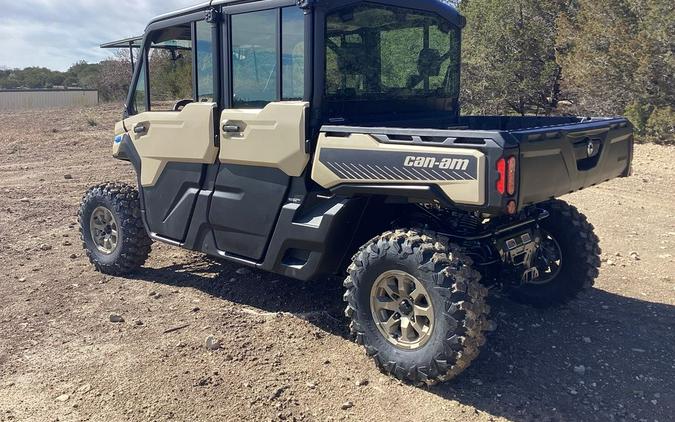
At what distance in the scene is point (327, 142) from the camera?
414 cm

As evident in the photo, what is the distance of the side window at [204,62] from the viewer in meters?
4.95

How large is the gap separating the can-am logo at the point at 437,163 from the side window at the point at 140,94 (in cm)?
292

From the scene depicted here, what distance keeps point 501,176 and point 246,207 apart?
208cm

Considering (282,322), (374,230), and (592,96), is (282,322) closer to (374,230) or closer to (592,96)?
(374,230)

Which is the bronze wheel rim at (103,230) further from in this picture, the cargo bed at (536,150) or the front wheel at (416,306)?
the front wheel at (416,306)

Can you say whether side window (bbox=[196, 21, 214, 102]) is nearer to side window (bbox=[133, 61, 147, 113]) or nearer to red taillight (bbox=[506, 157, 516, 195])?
side window (bbox=[133, 61, 147, 113])

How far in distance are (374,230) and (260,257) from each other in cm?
88

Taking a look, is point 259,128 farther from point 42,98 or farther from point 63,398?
point 42,98

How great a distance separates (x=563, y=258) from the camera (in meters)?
4.96

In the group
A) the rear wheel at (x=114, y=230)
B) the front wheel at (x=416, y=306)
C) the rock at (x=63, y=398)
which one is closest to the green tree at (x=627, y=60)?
the rear wheel at (x=114, y=230)

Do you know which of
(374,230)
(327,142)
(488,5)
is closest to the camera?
(327,142)

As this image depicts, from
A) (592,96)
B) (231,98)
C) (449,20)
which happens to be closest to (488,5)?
(592,96)

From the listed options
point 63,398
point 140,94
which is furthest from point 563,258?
point 140,94

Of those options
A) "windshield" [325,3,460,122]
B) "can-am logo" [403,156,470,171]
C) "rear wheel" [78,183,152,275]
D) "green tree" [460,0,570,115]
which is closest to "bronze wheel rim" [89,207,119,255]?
"rear wheel" [78,183,152,275]
